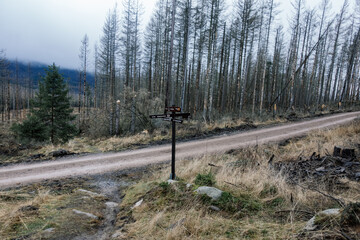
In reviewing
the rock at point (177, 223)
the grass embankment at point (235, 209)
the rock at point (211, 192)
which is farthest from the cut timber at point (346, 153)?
the rock at point (177, 223)

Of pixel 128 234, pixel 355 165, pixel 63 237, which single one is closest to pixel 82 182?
pixel 63 237

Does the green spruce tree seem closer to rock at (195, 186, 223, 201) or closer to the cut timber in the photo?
rock at (195, 186, 223, 201)

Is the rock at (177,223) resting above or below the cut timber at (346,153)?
below

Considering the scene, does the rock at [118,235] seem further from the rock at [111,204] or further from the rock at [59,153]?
the rock at [59,153]

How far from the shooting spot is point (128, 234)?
2.88 metres

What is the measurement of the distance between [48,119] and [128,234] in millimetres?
18193

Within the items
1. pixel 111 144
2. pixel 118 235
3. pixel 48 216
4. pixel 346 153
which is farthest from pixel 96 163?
pixel 346 153

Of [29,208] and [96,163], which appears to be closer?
[29,208]

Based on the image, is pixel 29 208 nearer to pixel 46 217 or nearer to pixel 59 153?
pixel 46 217

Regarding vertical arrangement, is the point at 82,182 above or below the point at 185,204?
below

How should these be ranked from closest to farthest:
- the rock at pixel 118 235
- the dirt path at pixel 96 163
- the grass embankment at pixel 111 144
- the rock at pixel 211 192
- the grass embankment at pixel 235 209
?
the grass embankment at pixel 235 209 → the rock at pixel 118 235 → the rock at pixel 211 192 → the dirt path at pixel 96 163 → the grass embankment at pixel 111 144

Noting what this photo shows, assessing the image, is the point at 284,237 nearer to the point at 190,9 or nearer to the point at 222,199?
the point at 222,199

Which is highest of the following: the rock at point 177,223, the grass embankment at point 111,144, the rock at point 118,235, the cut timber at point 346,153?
the cut timber at point 346,153

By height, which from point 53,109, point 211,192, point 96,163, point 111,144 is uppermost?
point 53,109
